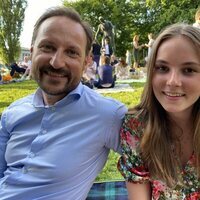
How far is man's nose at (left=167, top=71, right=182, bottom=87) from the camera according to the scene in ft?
5.51

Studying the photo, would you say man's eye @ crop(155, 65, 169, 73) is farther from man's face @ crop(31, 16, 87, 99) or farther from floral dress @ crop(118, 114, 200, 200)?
man's face @ crop(31, 16, 87, 99)

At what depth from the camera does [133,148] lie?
1.85 meters

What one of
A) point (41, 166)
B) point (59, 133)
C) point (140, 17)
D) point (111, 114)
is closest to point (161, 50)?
point (111, 114)

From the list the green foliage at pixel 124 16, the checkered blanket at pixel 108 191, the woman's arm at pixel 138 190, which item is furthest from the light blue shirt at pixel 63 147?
the green foliage at pixel 124 16

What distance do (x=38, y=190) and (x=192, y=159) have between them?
82 centimetres

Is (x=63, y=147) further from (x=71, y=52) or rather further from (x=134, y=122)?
(x=71, y=52)

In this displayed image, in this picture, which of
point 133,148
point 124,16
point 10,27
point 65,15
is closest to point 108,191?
point 133,148

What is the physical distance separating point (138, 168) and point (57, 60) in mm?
748

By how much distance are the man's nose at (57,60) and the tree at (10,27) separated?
36498 millimetres

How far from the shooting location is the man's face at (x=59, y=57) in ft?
6.56

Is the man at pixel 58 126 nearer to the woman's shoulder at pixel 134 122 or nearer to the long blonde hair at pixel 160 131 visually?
the woman's shoulder at pixel 134 122

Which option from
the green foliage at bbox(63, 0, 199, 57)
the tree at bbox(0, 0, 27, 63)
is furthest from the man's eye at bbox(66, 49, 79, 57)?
the tree at bbox(0, 0, 27, 63)

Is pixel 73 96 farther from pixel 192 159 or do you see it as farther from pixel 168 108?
pixel 192 159

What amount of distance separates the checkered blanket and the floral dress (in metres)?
0.48
